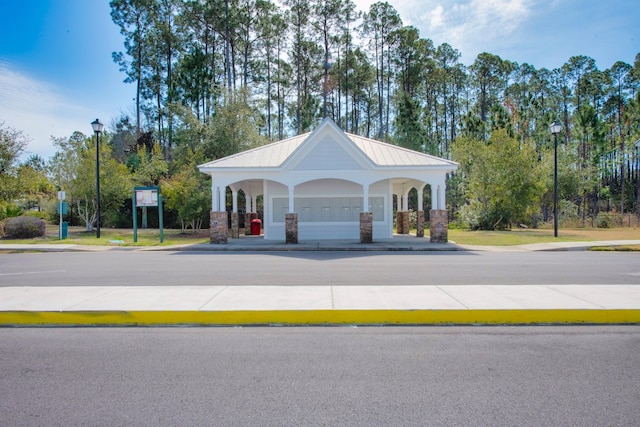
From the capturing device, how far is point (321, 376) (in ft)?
15.7

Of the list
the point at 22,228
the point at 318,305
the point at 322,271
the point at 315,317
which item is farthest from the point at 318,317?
the point at 22,228

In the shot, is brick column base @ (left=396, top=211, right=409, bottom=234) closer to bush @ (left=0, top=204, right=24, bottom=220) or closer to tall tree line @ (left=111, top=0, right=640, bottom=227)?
tall tree line @ (left=111, top=0, right=640, bottom=227)

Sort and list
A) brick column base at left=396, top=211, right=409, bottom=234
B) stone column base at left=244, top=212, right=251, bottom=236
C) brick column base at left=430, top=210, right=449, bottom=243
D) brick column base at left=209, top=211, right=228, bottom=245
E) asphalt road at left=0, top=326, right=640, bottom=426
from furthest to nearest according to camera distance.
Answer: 1. stone column base at left=244, top=212, right=251, bottom=236
2. brick column base at left=396, top=211, right=409, bottom=234
3. brick column base at left=209, top=211, right=228, bottom=245
4. brick column base at left=430, top=210, right=449, bottom=243
5. asphalt road at left=0, top=326, right=640, bottom=426

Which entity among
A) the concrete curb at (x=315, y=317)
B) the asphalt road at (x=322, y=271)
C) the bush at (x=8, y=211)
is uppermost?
the bush at (x=8, y=211)

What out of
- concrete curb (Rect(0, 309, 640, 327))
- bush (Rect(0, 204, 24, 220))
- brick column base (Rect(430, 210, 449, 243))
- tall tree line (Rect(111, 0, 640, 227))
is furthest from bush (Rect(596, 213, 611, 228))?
bush (Rect(0, 204, 24, 220))

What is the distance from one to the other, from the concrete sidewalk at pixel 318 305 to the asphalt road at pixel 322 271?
0.90m

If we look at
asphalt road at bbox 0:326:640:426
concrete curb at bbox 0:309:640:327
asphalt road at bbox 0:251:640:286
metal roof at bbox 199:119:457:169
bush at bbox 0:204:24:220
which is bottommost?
asphalt road at bbox 0:326:640:426

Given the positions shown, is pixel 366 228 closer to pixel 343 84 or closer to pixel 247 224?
pixel 247 224

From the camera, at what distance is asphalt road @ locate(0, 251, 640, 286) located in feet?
33.6

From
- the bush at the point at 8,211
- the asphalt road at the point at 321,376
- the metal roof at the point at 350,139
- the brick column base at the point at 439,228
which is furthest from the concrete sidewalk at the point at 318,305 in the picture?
the bush at the point at 8,211

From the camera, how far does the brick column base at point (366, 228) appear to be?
68.5 ft

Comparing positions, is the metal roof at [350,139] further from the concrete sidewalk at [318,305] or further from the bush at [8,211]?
the bush at [8,211]

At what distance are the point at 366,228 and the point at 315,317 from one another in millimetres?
14074

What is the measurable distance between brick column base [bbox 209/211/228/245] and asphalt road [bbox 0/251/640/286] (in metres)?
5.92
